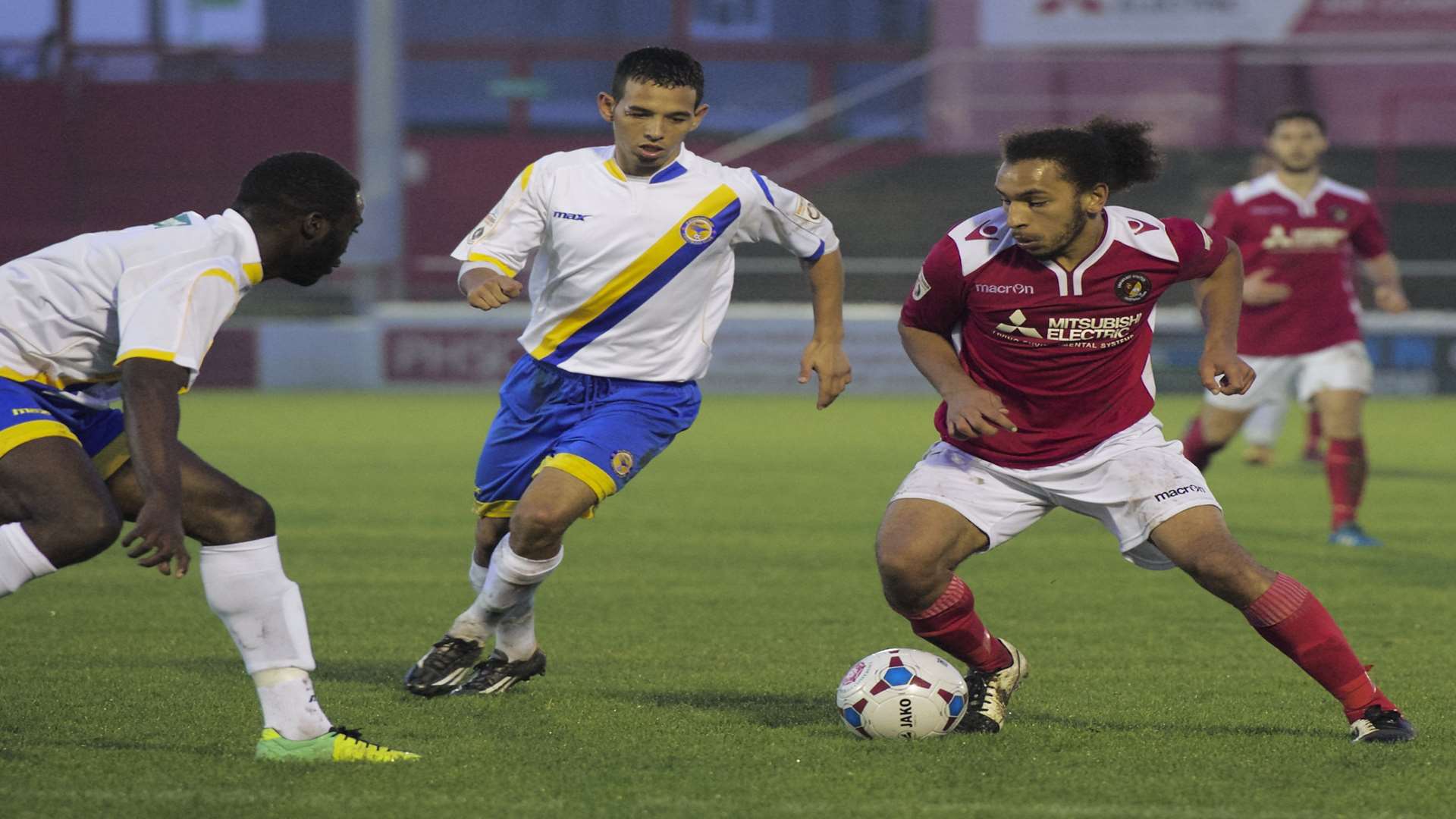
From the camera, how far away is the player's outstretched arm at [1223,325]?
16.7 ft

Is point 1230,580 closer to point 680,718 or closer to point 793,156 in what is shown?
point 680,718

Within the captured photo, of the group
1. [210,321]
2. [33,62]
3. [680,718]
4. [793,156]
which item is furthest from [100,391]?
[33,62]

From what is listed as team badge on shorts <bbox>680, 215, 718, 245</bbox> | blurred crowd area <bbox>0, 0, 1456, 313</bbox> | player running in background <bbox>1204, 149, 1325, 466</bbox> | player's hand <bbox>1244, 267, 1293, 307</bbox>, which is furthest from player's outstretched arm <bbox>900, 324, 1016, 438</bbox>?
blurred crowd area <bbox>0, 0, 1456, 313</bbox>

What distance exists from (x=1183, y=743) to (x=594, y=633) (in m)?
2.50

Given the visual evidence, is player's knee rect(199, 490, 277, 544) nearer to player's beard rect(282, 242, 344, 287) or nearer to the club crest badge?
player's beard rect(282, 242, 344, 287)

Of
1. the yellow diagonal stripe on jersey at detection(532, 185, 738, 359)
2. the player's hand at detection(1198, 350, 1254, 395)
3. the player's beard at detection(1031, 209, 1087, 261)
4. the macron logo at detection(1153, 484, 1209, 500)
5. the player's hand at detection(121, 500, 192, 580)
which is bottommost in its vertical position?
the macron logo at detection(1153, 484, 1209, 500)

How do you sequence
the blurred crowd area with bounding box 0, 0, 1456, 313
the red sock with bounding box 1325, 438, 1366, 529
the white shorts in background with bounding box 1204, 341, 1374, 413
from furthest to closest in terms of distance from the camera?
the blurred crowd area with bounding box 0, 0, 1456, 313, the white shorts in background with bounding box 1204, 341, 1374, 413, the red sock with bounding box 1325, 438, 1366, 529

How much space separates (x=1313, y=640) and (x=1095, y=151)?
4.63 feet

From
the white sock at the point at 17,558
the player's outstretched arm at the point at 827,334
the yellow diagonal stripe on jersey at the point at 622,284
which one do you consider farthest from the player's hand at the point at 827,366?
the white sock at the point at 17,558

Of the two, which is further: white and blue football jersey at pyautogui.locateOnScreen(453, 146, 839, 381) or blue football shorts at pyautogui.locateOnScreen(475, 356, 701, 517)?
white and blue football jersey at pyautogui.locateOnScreen(453, 146, 839, 381)

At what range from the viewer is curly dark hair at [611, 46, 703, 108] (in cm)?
564

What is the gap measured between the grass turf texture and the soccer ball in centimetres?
7

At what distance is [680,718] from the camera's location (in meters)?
5.24

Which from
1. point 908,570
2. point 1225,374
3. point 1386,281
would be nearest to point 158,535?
point 908,570
